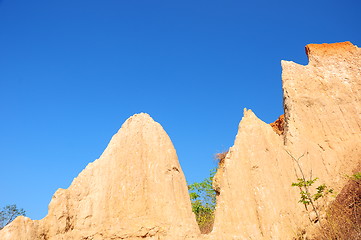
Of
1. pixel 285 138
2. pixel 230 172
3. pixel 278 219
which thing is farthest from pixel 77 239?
pixel 285 138

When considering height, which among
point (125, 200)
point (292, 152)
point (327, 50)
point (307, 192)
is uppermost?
point (327, 50)

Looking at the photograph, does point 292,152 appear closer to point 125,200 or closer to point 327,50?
point 125,200

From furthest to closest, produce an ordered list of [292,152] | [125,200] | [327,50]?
[327,50]
[292,152]
[125,200]

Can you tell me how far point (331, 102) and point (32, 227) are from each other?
11.9m

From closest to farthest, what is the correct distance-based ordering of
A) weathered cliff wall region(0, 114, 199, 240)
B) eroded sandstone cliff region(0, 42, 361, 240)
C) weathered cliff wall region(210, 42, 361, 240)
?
1. weathered cliff wall region(0, 114, 199, 240)
2. eroded sandstone cliff region(0, 42, 361, 240)
3. weathered cliff wall region(210, 42, 361, 240)

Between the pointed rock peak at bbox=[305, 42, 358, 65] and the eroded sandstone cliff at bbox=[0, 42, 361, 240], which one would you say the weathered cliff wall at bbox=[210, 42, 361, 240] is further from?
the pointed rock peak at bbox=[305, 42, 358, 65]

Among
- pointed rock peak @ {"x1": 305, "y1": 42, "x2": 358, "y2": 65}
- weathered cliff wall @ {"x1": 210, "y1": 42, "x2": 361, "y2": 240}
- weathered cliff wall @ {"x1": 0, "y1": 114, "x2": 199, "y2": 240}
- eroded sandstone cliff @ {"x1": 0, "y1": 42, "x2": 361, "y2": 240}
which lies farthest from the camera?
pointed rock peak @ {"x1": 305, "y1": 42, "x2": 358, "y2": 65}

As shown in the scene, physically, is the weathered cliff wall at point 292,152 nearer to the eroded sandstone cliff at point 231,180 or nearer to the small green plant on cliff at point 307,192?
the eroded sandstone cliff at point 231,180

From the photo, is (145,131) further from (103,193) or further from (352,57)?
(352,57)

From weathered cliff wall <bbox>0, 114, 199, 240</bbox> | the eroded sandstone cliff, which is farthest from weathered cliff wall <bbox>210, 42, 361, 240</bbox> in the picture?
weathered cliff wall <bbox>0, 114, 199, 240</bbox>

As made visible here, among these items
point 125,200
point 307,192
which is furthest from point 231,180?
point 125,200

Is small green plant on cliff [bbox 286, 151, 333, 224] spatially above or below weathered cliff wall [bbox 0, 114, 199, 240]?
below

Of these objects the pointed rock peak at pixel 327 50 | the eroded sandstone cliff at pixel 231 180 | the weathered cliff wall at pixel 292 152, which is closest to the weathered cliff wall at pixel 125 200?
the eroded sandstone cliff at pixel 231 180

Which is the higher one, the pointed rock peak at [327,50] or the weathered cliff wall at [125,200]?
the pointed rock peak at [327,50]
